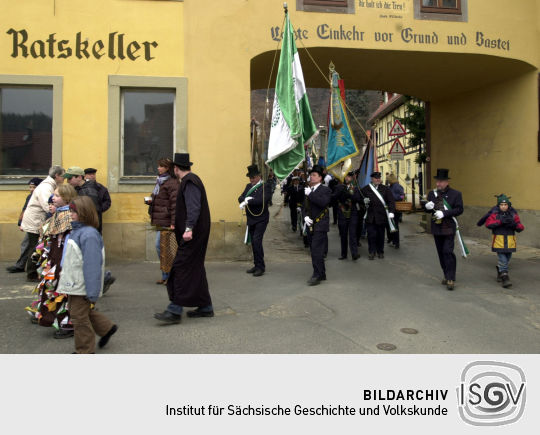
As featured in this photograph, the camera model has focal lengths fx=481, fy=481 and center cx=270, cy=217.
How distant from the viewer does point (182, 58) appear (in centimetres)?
970

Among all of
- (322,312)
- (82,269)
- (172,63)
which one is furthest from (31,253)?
(322,312)

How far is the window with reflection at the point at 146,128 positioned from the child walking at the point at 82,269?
18.7 ft

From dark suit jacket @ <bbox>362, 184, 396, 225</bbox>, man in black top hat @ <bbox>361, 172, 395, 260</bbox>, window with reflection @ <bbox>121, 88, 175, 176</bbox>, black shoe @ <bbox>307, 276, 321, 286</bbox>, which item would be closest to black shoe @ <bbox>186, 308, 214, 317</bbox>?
black shoe @ <bbox>307, 276, 321, 286</bbox>

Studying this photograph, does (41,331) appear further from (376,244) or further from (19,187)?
(376,244)

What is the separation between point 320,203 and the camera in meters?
7.69

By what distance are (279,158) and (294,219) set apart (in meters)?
7.56

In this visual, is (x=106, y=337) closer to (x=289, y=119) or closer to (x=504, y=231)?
(x=289, y=119)

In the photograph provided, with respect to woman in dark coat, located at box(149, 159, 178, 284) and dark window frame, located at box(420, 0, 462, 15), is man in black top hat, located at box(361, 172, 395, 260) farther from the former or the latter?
woman in dark coat, located at box(149, 159, 178, 284)

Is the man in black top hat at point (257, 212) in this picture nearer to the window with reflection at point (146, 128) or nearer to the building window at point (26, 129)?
the window with reflection at point (146, 128)

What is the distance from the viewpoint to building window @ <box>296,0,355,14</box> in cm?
1009

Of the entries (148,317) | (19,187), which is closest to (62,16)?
(19,187)

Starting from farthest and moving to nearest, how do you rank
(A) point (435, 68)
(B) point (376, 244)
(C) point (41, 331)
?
(A) point (435, 68), (B) point (376, 244), (C) point (41, 331)

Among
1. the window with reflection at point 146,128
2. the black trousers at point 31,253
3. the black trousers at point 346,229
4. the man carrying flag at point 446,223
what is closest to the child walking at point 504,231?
the man carrying flag at point 446,223

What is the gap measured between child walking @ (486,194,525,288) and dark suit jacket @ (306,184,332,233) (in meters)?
Result: 2.74
